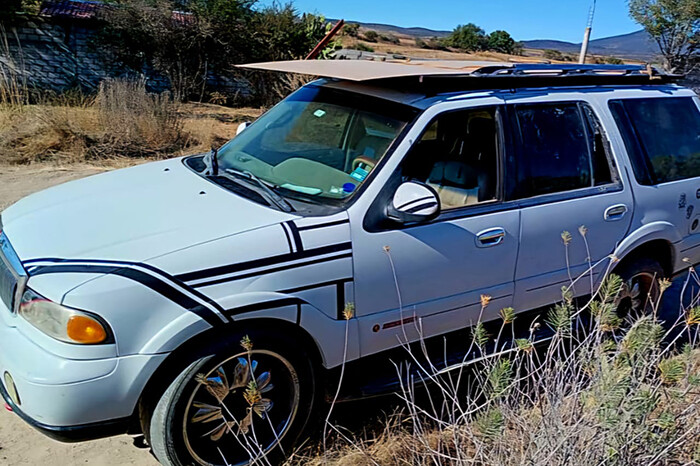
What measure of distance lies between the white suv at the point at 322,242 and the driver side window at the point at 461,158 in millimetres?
13

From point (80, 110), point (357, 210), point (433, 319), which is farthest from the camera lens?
point (80, 110)

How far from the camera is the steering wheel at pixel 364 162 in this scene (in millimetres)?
3346

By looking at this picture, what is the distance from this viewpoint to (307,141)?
384 cm

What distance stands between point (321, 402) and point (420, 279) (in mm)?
859

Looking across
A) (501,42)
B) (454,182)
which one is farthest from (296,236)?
(501,42)

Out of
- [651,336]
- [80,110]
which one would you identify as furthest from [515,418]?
[80,110]

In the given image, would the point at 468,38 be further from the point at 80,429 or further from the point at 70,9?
the point at 80,429

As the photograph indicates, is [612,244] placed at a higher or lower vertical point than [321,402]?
higher

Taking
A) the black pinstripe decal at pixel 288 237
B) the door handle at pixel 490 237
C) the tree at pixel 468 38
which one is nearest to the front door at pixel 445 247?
the door handle at pixel 490 237

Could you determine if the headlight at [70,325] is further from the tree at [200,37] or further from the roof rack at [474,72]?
the tree at [200,37]

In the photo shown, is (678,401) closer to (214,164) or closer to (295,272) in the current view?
(295,272)

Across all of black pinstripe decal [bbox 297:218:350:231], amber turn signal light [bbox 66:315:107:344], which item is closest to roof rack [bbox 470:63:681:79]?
black pinstripe decal [bbox 297:218:350:231]

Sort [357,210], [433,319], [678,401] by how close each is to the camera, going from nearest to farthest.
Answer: [678,401], [357,210], [433,319]

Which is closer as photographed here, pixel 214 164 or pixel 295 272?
pixel 295 272
